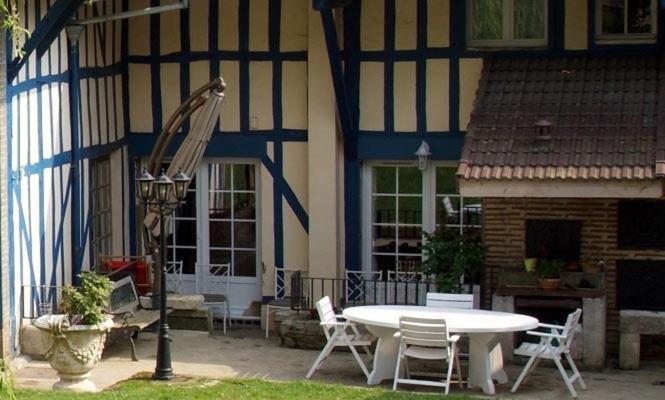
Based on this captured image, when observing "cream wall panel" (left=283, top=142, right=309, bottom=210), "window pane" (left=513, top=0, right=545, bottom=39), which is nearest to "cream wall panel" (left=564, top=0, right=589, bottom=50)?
"window pane" (left=513, top=0, right=545, bottom=39)

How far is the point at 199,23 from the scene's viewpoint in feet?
57.2

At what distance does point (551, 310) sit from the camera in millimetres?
15555

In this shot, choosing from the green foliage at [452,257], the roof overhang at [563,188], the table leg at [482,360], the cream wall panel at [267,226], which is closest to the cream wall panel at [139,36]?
the cream wall panel at [267,226]

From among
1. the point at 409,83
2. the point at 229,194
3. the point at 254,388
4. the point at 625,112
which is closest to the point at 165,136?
the point at 229,194

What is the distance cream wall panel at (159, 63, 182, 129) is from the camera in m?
17.6

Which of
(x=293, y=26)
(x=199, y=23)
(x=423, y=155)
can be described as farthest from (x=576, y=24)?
(x=199, y=23)

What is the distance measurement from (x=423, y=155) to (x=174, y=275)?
338 centimetres

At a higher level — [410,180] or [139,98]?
[139,98]

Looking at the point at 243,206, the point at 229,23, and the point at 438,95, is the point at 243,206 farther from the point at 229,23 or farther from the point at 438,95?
the point at 438,95

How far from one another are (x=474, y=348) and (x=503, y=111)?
10.1ft

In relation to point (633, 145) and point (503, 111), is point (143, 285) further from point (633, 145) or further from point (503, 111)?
point (633, 145)

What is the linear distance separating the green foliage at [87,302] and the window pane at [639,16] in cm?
648

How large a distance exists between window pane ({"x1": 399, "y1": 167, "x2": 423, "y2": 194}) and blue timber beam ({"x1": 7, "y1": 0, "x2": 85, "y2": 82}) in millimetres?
4384

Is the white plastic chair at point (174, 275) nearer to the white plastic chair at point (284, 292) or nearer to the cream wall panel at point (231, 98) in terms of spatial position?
the white plastic chair at point (284, 292)
